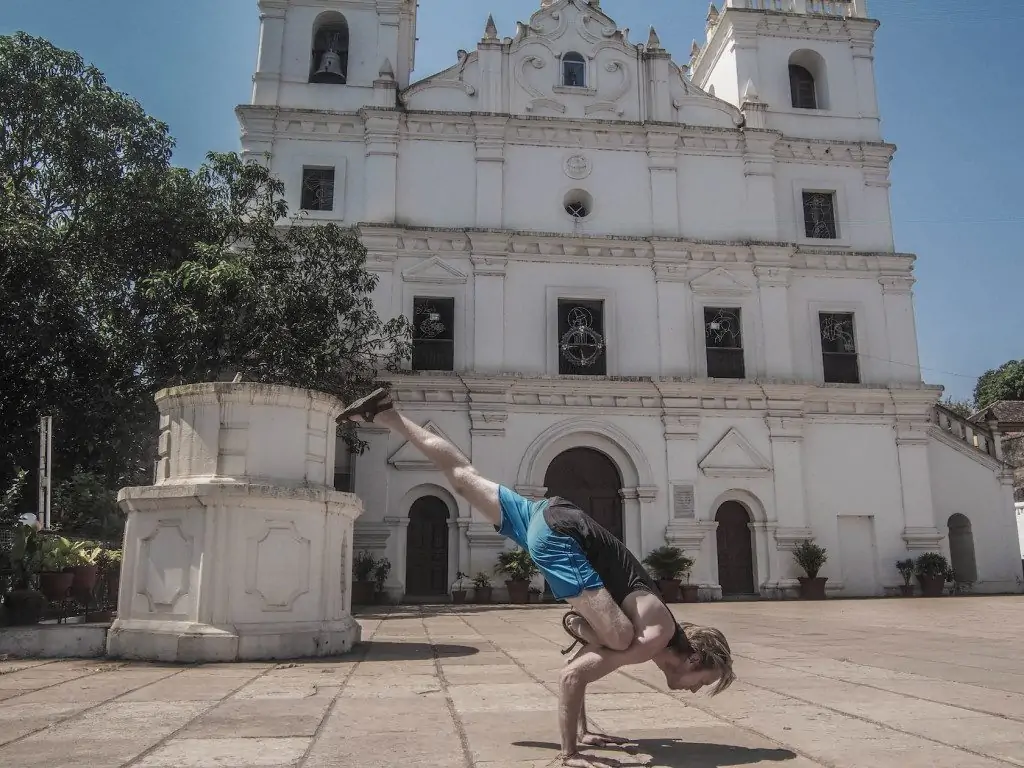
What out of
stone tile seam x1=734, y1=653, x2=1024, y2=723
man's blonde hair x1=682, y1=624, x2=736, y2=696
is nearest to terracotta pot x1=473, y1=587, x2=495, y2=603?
stone tile seam x1=734, y1=653, x2=1024, y2=723

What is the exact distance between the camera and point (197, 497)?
6.28m

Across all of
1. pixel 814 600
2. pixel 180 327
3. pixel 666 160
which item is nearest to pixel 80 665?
pixel 180 327

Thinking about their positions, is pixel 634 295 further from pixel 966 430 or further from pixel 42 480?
pixel 42 480

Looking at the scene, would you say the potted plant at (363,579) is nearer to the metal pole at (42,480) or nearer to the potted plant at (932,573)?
the metal pole at (42,480)

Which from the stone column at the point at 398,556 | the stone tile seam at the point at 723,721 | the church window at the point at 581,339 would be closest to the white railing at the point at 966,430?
the church window at the point at 581,339

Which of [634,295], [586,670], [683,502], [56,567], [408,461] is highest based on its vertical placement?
[634,295]

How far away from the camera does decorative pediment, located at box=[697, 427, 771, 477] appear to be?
57.4 feet

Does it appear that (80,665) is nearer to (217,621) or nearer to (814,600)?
(217,621)

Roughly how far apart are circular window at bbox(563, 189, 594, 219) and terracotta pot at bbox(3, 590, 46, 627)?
1373 centimetres

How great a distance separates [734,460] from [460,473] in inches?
586

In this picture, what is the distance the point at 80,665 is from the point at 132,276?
34.1ft

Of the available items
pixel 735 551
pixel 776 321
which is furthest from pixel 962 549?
pixel 776 321

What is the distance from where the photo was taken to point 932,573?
680 inches

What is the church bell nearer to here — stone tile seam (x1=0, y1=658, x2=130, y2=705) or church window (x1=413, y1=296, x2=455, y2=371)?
church window (x1=413, y1=296, x2=455, y2=371)
